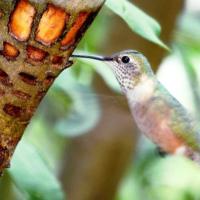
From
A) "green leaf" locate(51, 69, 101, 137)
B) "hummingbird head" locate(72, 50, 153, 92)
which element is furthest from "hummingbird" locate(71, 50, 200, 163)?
"green leaf" locate(51, 69, 101, 137)

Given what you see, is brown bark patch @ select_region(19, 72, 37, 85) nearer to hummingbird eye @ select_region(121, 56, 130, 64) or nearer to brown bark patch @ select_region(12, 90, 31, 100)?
brown bark patch @ select_region(12, 90, 31, 100)

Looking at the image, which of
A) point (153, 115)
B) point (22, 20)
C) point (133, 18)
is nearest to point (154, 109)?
point (153, 115)

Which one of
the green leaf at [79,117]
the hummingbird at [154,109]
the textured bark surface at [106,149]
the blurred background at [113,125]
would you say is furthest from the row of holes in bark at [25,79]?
the textured bark surface at [106,149]

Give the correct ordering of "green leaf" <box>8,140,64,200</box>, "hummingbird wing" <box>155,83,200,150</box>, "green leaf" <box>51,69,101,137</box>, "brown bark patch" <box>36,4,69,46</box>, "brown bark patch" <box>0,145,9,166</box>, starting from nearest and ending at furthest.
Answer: "brown bark patch" <box>36,4,69,46</box> → "brown bark patch" <box>0,145,9,166</box> → "hummingbird wing" <box>155,83,200,150</box> → "green leaf" <box>8,140,64,200</box> → "green leaf" <box>51,69,101,137</box>

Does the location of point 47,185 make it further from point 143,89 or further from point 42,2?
point 42,2

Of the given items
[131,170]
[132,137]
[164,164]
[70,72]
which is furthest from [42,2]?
[164,164]

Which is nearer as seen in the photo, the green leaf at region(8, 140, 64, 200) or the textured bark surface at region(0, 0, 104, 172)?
the textured bark surface at region(0, 0, 104, 172)

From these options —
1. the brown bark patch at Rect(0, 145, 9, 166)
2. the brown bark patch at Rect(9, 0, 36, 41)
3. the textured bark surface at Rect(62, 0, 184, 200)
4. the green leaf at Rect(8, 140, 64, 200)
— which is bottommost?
the textured bark surface at Rect(62, 0, 184, 200)

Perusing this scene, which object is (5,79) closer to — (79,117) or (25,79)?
(25,79)
